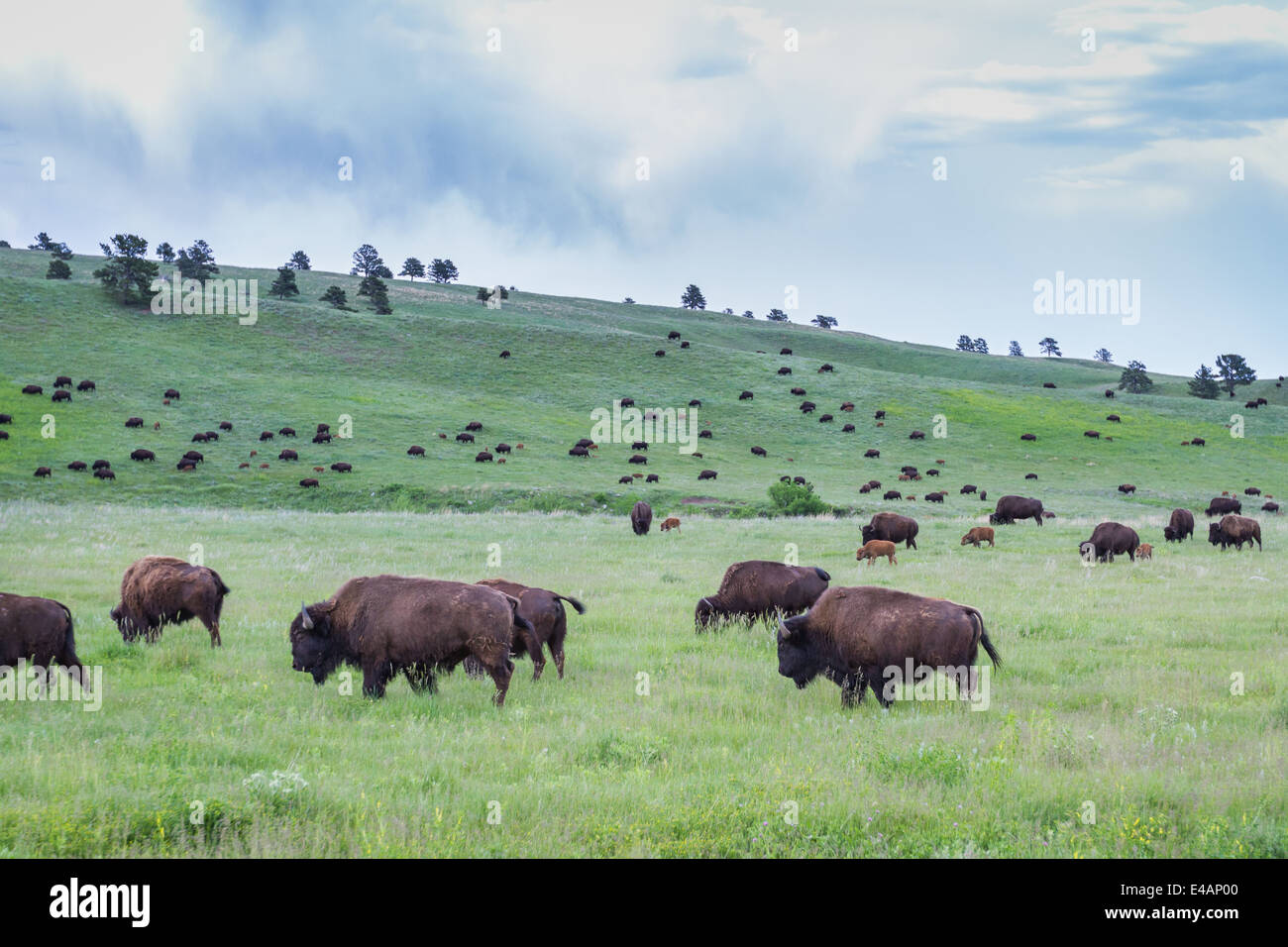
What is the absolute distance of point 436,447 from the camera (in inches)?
2323

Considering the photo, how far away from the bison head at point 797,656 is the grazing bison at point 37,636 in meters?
8.23

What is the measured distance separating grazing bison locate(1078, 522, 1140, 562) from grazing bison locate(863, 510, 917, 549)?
5.10m

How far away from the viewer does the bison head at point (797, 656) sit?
1148 centimetres

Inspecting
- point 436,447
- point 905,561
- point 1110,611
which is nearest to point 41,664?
point 1110,611

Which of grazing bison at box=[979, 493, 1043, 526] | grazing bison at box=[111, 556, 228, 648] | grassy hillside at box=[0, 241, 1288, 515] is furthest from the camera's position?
grassy hillside at box=[0, 241, 1288, 515]

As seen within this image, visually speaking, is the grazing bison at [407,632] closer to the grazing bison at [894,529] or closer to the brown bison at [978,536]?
the grazing bison at [894,529]

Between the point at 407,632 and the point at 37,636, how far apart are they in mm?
4330

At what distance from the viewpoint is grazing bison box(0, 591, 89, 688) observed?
423 inches

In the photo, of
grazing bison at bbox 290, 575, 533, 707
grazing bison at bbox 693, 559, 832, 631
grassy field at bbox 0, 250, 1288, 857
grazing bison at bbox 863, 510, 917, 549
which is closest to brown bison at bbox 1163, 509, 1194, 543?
grassy field at bbox 0, 250, 1288, 857

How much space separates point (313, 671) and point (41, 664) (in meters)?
3.07

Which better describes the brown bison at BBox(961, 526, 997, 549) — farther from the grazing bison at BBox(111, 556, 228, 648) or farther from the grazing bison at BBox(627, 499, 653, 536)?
the grazing bison at BBox(111, 556, 228, 648)

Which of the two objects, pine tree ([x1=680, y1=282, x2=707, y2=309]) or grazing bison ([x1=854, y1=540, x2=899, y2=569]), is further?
pine tree ([x1=680, y1=282, x2=707, y2=309])

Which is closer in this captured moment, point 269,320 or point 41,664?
point 41,664
